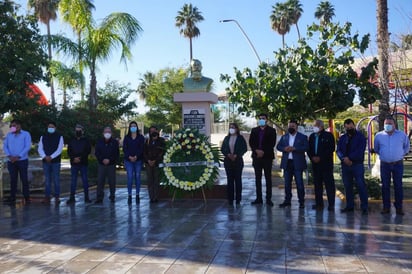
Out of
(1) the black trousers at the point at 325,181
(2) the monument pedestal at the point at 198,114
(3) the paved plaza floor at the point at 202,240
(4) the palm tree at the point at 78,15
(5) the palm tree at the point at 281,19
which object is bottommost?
(3) the paved plaza floor at the point at 202,240

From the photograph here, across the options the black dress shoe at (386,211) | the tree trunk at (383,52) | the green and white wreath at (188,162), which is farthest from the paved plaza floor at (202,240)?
the tree trunk at (383,52)

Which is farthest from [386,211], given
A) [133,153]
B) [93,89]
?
[93,89]

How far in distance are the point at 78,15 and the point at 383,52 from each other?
13.0 metres

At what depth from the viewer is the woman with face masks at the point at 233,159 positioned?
9.82 metres

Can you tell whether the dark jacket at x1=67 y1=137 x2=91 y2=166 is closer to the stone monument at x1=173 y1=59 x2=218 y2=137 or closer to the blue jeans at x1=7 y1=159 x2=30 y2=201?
the blue jeans at x1=7 y1=159 x2=30 y2=201

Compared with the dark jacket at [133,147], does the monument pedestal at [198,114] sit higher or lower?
higher

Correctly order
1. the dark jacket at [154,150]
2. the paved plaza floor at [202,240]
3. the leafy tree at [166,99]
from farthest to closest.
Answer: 1. the leafy tree at [166,99]
2. the dark jacket at [154,150]
3. the paved plaza floor at [202,240]

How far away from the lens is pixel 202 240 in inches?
261

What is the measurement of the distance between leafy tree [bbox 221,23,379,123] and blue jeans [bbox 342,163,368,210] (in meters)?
3.83

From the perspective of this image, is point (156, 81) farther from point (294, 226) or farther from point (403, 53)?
point (294, 226)

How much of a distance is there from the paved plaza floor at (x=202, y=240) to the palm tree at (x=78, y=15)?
12.3m

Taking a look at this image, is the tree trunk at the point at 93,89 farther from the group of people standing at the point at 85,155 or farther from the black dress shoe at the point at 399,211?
the black dress shoe at the point at 399,211

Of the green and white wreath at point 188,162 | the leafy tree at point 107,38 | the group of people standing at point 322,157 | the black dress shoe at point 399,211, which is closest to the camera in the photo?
the black dress shoe at point 399,211

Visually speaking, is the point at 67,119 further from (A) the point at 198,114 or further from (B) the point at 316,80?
(B) the point at 316,80
